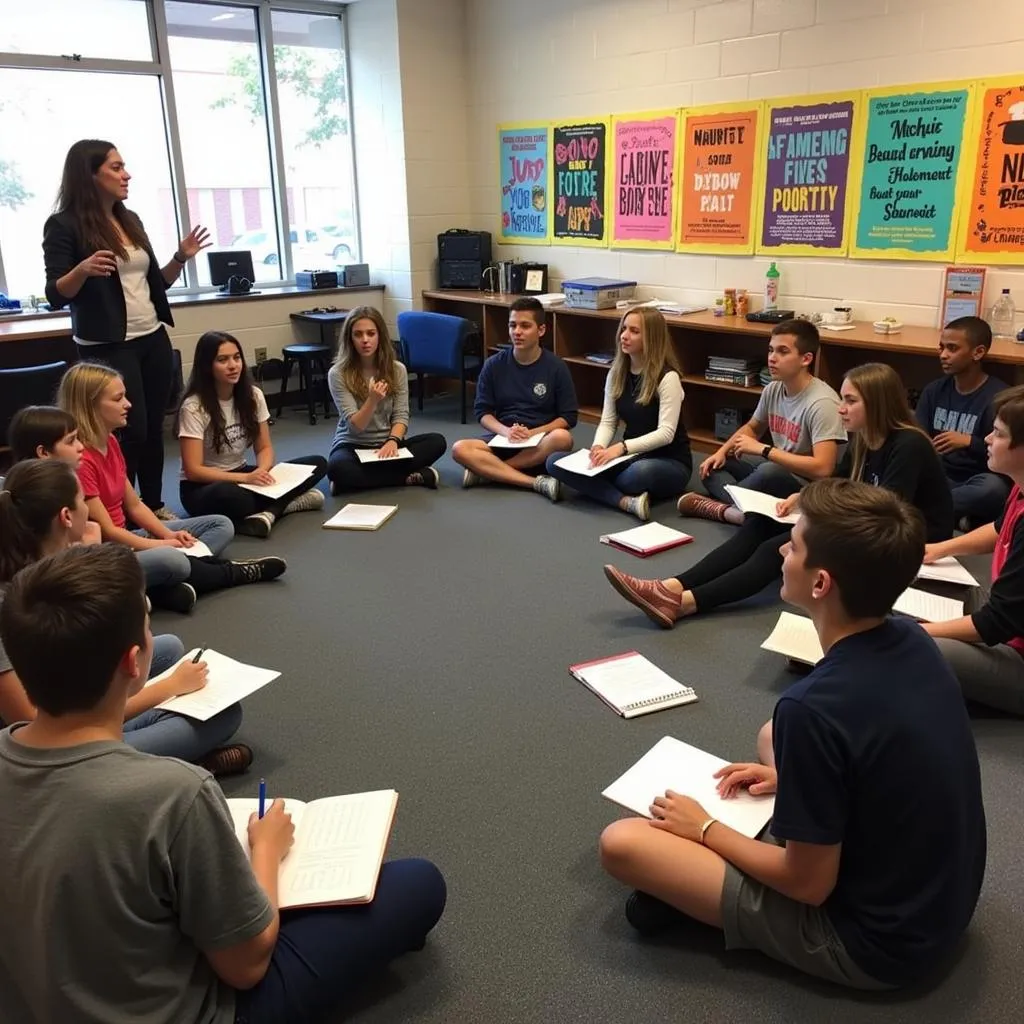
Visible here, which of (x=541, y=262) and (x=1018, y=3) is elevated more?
(x=1018, y=3)

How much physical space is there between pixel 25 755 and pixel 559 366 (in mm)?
3558

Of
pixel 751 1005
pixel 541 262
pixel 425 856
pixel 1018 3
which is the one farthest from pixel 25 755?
pixel 541 262

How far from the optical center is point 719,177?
4840 mm

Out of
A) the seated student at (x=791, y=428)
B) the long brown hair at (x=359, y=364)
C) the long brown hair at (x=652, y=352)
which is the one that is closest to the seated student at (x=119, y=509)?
the long brown hair at (x=359, y=364)

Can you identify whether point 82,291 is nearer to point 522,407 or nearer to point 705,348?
point 522,407

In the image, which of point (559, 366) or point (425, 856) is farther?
point (559, 366)

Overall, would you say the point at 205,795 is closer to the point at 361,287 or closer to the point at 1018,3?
the point at 1018,3

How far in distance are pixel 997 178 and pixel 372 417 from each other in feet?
9.59

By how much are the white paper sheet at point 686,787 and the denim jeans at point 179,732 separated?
915 mm

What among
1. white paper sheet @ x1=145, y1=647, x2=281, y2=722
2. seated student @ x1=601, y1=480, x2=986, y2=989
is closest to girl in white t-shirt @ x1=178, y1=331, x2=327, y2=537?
white paper sheet @ x1=145, y1=647, x2=281, y2=722

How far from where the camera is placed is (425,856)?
1.87 metres

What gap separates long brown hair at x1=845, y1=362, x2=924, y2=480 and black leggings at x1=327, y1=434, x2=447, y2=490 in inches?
82.2

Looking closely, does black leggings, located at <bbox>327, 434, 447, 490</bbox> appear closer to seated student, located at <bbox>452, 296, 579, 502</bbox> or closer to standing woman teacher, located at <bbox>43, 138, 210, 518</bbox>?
seated student, located at <bbox>452, 296, 579, 502</bbox>

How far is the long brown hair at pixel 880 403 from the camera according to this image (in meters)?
2.82
